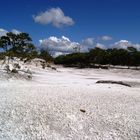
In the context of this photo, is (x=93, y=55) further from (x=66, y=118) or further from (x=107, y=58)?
(x=66, y=118)

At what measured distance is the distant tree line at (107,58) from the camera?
73.4 meters

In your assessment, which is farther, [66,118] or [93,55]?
[93,55]

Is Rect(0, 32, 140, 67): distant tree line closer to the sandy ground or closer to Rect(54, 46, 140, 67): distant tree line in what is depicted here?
Rect(54, 46, 140, 67): distant tree line

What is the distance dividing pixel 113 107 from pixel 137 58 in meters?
62.3

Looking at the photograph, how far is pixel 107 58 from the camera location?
81.0 meters

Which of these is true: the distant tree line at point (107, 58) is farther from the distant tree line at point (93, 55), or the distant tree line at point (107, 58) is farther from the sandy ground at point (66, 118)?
the sandy ground at point (66, 118)

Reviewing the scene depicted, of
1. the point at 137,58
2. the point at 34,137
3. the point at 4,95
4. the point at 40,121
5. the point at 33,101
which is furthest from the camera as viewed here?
the point at 137,58

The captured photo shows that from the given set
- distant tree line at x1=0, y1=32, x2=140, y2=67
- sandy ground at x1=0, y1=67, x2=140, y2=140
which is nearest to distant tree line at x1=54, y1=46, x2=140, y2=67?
distant tree line at x1=0, y1=32, x2=140, y2=67

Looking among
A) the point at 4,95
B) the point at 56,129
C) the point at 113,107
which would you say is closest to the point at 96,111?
the point at 113,107

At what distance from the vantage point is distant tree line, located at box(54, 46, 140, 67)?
73438mm

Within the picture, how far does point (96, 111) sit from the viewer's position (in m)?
9.99

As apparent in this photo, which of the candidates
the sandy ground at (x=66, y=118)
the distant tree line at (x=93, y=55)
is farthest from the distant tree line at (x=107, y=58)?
the sandy ground at (x=66, y=118)

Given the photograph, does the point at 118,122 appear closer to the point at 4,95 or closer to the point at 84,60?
the point at 4,95

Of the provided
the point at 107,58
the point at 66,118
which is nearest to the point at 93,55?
the point at 107,58
